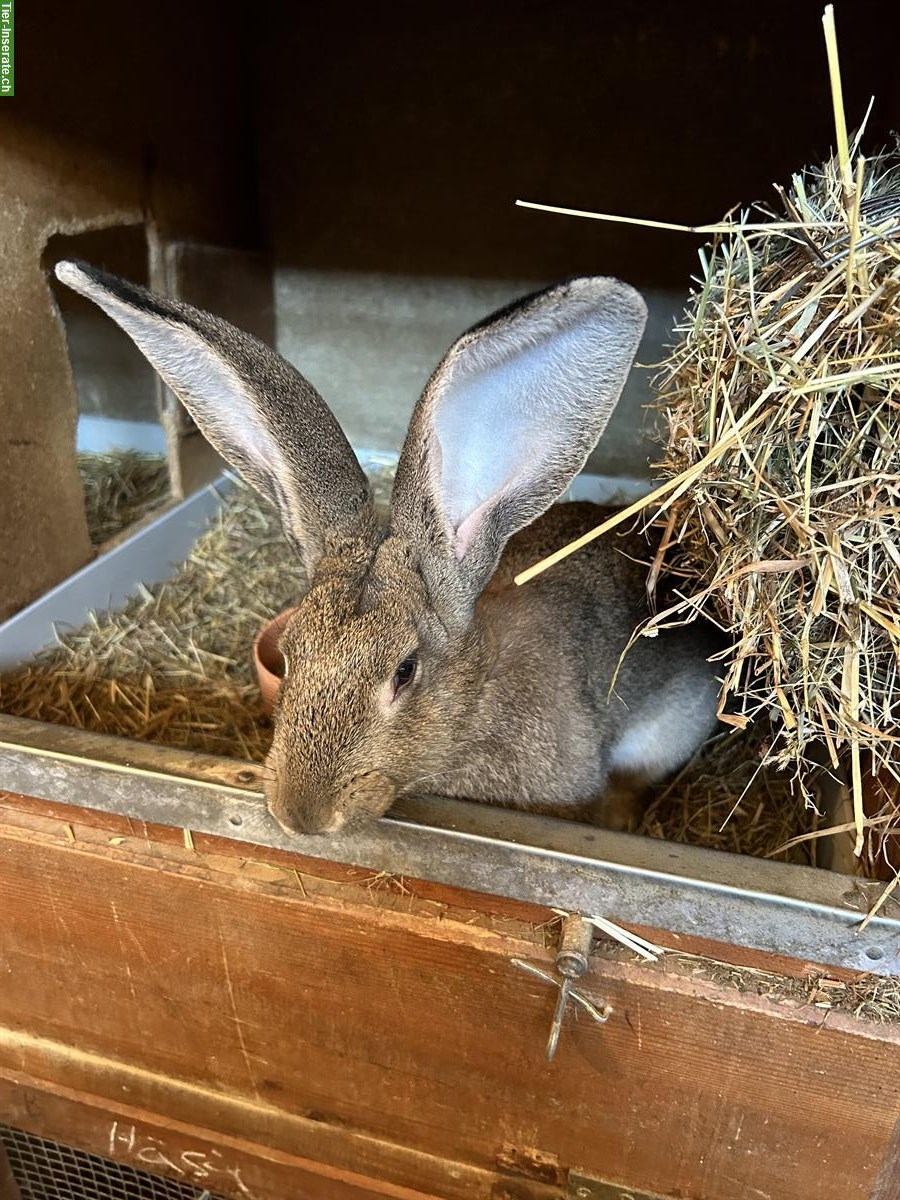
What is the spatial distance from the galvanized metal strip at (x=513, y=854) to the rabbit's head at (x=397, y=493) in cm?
11

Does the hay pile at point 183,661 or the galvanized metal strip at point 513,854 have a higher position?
the galvanized metal strip at point 513,854

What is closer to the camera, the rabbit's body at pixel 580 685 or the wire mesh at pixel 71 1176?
the rabbit's body at pixel 580 685

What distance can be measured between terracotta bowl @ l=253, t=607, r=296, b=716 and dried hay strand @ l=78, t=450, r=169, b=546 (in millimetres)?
1206

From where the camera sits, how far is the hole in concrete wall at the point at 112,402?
3898 millimetres

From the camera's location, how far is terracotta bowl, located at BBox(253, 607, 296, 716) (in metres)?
2.39

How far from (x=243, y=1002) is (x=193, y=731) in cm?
100

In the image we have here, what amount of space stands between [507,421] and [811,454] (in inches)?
24.5

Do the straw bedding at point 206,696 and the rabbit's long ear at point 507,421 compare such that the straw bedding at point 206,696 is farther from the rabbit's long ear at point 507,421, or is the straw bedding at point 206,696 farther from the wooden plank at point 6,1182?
the wooden plank at point 6,1182

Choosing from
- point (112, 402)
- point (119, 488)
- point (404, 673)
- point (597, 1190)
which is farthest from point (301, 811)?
point (112, 402)

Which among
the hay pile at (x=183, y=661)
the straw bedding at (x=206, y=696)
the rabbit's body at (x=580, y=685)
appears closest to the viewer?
the rabbit's body at (x=580, y=685)

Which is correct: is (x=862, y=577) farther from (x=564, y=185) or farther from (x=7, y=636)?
(x=564, y=185)

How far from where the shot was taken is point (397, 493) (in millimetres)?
1888

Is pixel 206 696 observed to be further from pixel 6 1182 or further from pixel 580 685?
pixel 6 1182

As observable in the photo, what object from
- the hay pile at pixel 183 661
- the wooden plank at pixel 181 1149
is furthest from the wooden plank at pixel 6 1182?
the hay pile at pixel 183 661
